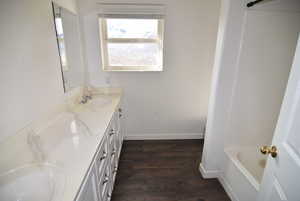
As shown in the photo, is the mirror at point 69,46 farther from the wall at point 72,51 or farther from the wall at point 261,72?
the wall at point 261,72

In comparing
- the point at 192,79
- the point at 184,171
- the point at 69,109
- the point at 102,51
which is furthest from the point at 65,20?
the point at 184,171

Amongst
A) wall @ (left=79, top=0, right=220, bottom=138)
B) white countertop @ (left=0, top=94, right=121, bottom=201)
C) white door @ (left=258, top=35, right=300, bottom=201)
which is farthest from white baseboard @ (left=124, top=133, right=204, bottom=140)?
white door @ (left=258, top=35, right=300, bottom=201)

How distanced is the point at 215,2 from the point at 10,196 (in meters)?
2.85

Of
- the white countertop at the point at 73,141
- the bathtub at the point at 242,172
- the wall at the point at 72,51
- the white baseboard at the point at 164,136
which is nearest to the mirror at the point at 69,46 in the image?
the wall at the point at 72,51

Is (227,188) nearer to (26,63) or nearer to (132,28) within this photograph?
(26,63)

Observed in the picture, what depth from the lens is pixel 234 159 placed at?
5.39ft

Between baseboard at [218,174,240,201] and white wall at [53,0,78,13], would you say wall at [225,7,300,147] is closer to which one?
baseboard at [218,174,240,201]

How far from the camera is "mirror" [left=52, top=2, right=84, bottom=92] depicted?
1.58 meters

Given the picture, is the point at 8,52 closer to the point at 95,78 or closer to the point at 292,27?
the point at 95,78

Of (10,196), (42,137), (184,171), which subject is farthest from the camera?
(184,171)

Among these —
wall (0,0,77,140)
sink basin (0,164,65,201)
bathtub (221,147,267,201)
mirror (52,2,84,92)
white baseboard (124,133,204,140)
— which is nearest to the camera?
sink basin (0,164,65,201)

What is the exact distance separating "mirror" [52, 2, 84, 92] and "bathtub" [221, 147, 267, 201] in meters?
2.05

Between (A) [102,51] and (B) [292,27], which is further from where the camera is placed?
(A) [102,51]

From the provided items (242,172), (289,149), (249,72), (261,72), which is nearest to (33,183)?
(289,149)
